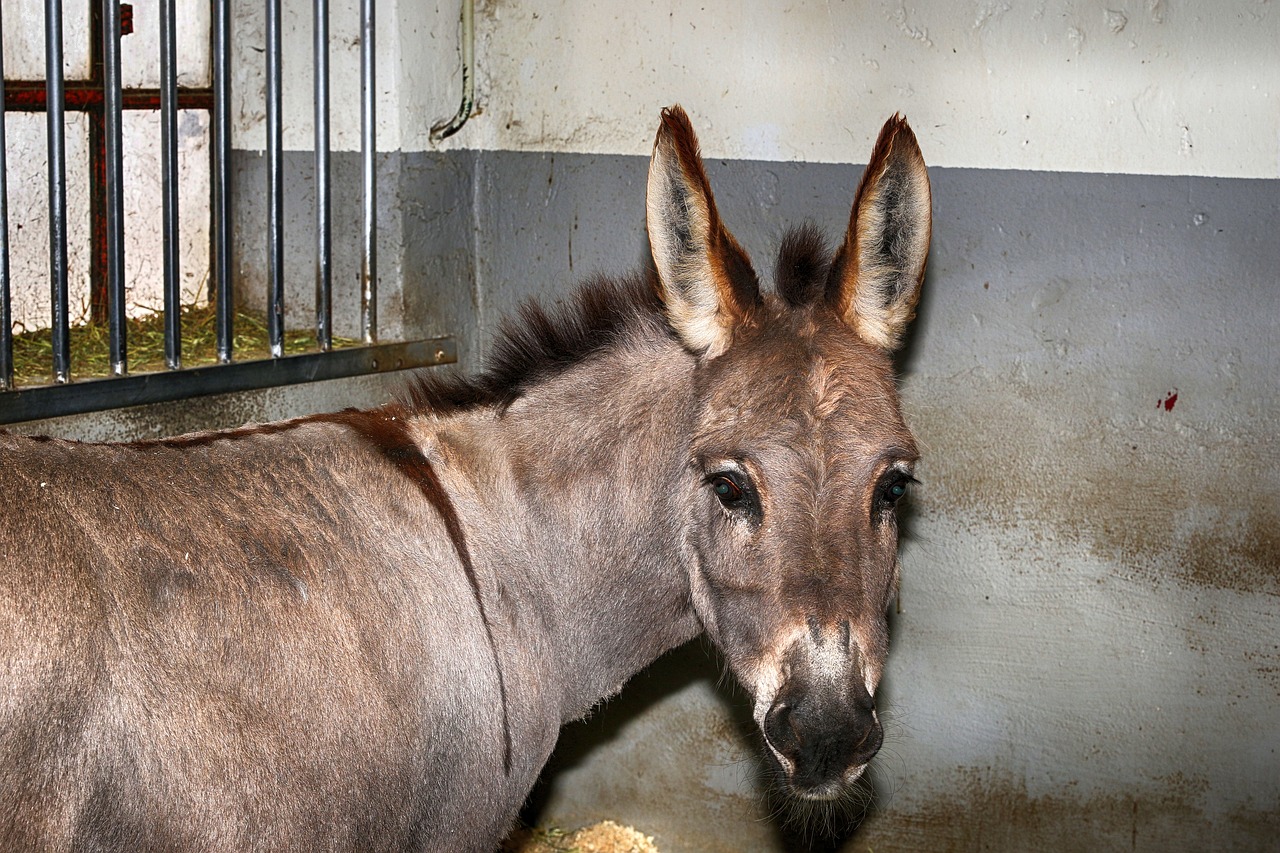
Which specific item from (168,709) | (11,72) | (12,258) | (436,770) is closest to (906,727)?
(436,770)

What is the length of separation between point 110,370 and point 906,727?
A: 3.31 metres

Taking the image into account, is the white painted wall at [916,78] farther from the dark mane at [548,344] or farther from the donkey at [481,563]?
the dark mane at [548,344]

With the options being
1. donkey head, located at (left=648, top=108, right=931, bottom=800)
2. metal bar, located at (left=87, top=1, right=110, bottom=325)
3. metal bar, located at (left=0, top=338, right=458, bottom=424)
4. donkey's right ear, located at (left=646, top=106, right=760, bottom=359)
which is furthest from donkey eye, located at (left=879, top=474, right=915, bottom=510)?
metal bar, located at (left=87, top=1, right=110, bottom=325)

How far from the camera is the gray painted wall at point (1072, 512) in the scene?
4082mm

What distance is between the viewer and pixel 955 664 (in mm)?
4648

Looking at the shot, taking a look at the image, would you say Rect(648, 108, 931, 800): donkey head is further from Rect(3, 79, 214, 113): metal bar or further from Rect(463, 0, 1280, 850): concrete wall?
Rect(3, 79, 214, 113): metal bar

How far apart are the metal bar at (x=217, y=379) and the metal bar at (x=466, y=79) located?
0.93 m

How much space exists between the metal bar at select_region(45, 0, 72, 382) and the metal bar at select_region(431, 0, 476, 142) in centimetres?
163

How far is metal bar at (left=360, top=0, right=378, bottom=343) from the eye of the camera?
16.5ft

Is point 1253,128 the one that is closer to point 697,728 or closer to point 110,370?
point 697,728

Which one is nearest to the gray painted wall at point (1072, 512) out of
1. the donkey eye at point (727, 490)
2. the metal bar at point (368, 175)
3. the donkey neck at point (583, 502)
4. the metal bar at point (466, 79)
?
the metal bar at point (368, 175)

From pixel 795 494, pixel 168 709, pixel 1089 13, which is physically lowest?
pixel 168 709

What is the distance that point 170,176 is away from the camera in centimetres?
450

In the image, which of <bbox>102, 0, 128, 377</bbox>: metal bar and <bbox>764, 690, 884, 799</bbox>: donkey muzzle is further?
<bbox>102, 0, 128, 377</bbox>: metal bar
